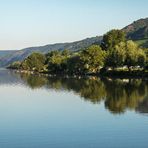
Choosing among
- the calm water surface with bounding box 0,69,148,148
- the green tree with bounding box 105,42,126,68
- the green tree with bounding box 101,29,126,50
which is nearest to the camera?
the calm water surface with bounding box 0,69,148,148

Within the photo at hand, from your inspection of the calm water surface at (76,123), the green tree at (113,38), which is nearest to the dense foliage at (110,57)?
the green tree at (113,38)

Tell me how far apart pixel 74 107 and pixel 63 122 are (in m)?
15.5

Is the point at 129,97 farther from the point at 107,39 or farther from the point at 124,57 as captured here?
the point at 107,39

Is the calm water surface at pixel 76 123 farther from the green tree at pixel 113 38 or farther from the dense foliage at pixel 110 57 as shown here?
the green tree at pixel 113 38

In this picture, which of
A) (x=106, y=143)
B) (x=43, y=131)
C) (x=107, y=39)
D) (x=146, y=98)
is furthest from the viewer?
(x=107, y=39)

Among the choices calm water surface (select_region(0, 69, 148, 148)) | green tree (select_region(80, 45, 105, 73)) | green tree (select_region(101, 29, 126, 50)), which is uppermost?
green tree (select_region(101, 29, 126, 50))

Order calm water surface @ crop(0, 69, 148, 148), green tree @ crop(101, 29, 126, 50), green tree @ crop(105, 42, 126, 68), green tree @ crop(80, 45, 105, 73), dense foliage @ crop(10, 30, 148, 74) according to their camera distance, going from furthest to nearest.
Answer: green tree @ crop(101, 29, 126, 50)
green tree @ crop(80, 45, 105, 73)
green tree @ crop(105, 42, 126, 68)
dense foliage @ crop(10, 30, 148, 74)
calm water surface @ crop(0, 69, 148, 148)

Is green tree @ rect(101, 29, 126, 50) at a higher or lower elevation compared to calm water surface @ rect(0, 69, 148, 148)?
higher

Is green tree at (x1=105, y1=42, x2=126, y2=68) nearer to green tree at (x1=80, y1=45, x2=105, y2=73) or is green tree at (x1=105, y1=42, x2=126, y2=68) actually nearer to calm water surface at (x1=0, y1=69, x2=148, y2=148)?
green tree at (x1=80, y1=45, x2=105, y2=73)

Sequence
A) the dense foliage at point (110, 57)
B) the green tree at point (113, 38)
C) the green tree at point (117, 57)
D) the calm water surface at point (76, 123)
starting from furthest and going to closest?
1. the green tree at point (113, 38)
2. the green tree at point (117, 57)
3. the dense foliage at point (110, 57)
4. the calm water surface at point (76, 123)

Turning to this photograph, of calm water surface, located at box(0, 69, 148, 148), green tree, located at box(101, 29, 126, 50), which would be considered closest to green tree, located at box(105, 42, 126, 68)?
green tree, located at box(101, 29, 126, 50)

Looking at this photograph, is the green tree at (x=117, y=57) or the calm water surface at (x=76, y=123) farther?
the green tree at (x=117, y=57)

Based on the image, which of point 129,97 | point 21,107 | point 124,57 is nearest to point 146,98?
point 129,97

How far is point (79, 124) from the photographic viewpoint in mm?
48594
